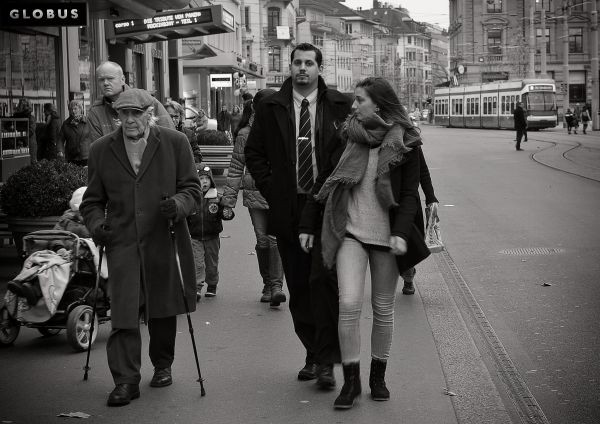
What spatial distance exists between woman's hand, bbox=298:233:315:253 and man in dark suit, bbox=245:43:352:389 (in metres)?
0.36

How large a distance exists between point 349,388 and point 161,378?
1.23m

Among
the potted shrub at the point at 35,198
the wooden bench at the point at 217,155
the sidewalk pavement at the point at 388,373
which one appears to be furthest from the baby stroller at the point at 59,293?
the wooden bench at the point at 217,155

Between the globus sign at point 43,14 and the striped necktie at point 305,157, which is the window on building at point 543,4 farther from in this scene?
the striped necktie at point 305,157

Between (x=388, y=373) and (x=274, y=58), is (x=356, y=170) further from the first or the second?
(x=274, y=58)

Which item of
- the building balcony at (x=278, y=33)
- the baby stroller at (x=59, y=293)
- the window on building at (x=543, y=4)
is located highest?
the window on building at (x=543, y=4)

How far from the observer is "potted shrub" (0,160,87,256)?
1088 cm

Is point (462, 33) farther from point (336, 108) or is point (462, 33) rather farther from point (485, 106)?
point (336, 108)

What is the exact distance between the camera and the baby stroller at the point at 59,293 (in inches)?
309

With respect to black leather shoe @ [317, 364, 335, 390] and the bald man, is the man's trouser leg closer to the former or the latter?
black leather shoe @ [317, 364, 335, 390]

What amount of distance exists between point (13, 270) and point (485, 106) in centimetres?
6399

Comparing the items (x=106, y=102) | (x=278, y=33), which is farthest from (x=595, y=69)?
(x=278, y=33)

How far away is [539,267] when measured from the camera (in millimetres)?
11547

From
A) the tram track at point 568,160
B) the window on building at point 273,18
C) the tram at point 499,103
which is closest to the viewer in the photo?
the tram track at point 568,160

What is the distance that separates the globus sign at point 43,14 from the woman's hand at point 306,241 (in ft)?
34.3
